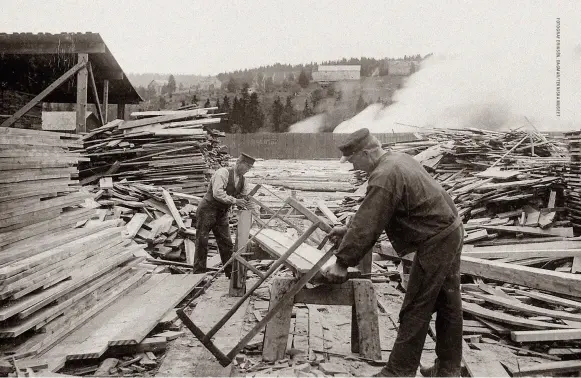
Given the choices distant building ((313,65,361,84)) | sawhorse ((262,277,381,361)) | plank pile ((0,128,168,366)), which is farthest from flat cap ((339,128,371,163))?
distant building ((313,65,361,84))

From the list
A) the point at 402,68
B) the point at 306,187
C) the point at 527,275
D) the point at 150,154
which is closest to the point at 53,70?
the point at 150,154

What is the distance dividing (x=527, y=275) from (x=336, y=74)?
82068mm

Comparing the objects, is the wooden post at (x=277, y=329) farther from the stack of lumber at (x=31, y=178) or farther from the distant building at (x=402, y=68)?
the distant building at (x=402, y=68)

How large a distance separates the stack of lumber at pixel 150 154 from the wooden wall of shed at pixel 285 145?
24.9 metres

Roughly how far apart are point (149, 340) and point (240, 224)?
246 centimetres

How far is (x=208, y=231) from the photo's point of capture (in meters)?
7.30

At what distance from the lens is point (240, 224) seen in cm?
660

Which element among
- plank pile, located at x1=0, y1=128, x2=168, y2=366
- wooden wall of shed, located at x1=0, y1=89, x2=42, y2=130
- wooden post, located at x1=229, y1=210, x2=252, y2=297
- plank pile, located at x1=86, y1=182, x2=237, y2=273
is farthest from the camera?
wooden wall of shed, located at x1=0, y1=89, x2=42, y2=130

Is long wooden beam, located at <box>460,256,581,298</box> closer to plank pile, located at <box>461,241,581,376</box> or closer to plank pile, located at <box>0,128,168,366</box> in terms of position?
plank pile, located at <box>461,241,581,376</box>

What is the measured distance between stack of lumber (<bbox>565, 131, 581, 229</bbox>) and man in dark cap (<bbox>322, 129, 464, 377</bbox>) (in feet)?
17.9

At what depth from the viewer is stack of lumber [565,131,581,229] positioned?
301 inches

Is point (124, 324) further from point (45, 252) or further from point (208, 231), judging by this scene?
point (208, 231)

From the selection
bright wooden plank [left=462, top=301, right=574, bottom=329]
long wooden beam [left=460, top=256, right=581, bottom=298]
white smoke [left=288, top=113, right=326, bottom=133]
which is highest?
white smoke [left=288, top=113, right=326, bottom=133]

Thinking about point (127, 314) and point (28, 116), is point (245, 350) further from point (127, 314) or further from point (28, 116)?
point (28, 116)
